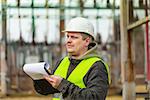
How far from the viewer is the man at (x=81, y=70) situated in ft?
8.39

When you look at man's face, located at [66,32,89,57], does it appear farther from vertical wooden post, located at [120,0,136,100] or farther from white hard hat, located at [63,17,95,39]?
vertical wooden post, located at [120,0,136,100]

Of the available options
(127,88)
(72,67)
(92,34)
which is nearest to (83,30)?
(92,34)

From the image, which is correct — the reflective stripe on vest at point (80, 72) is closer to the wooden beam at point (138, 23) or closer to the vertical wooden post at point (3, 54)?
the wooden beam at point (138, 23)

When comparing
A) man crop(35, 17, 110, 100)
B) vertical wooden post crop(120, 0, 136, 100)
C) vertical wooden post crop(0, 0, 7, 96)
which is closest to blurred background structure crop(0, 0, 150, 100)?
vertical wooden post crop(0, 0, 7, 96)

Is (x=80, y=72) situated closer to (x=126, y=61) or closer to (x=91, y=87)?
(x=91, y=87)

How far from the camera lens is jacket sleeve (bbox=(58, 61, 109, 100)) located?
8.31ft

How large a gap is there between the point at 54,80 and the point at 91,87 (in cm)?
22

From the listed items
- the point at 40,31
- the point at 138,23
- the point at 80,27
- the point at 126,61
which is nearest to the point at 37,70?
the point at 80,27

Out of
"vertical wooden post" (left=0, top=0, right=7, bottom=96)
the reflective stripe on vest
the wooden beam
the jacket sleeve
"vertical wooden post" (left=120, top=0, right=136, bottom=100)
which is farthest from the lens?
"vertical wooden post" (left=0, top=0, right=7, bottom=96)

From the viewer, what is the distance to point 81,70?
271 centimetres

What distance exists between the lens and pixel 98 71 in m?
2.63

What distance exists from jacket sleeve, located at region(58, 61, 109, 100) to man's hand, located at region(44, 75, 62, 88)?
22 mm

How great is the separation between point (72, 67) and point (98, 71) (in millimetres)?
223

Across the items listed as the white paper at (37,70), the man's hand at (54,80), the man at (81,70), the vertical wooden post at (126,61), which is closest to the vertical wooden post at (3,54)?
the vertical wooden post at (126,61)
